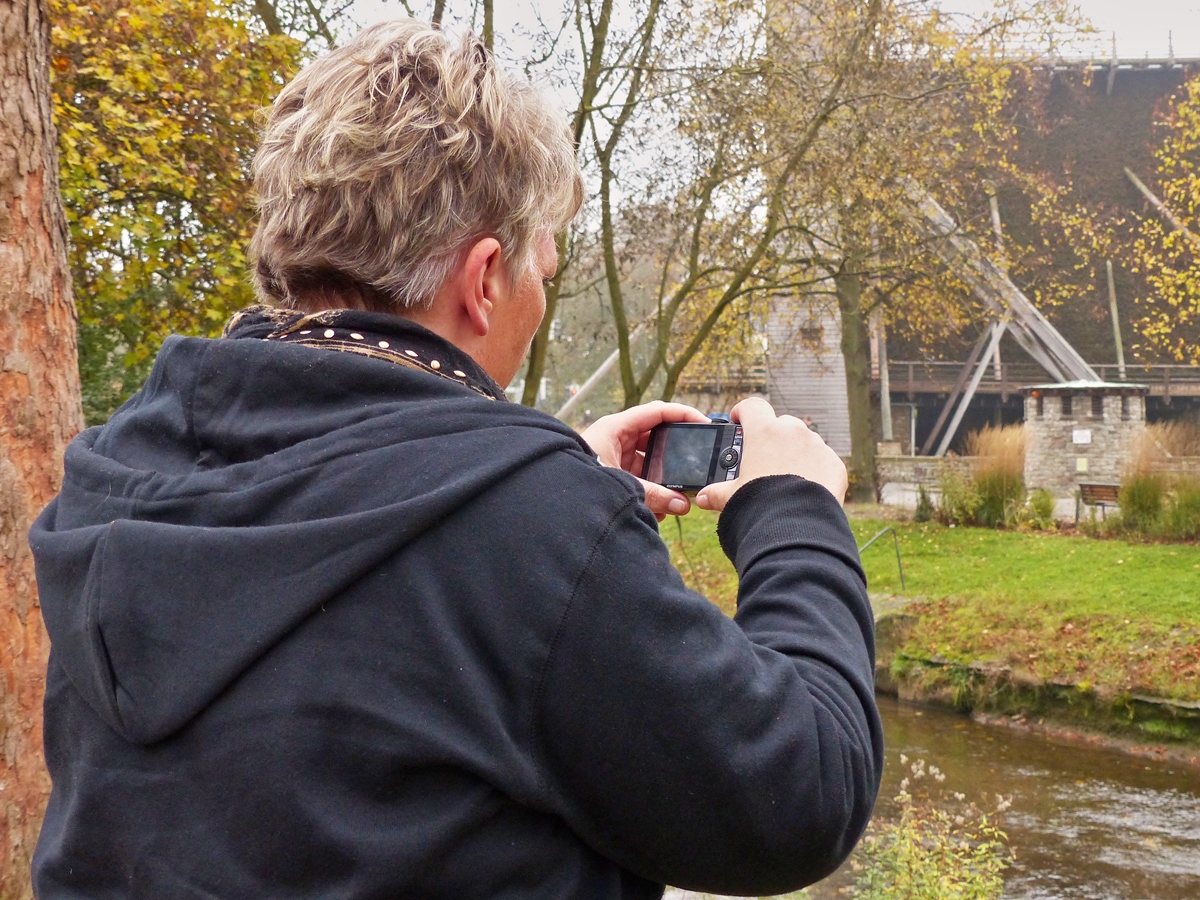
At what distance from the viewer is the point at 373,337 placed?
1069mm

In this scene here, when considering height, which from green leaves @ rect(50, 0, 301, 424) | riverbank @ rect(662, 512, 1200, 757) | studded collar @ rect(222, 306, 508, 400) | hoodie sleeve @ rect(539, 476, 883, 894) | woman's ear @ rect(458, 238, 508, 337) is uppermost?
green leaves @ rect(50, 0, 301, 424)

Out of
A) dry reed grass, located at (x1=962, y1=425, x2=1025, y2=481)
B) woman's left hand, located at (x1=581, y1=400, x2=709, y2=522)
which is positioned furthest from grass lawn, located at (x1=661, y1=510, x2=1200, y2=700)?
woman's left hand, located at (x1=581, y1=400, x2=709, y2=522)

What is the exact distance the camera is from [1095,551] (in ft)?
45.8

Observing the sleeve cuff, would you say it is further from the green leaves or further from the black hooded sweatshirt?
the green leaves

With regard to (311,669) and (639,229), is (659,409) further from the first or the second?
(639,229)

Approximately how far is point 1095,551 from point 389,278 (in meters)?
14.4

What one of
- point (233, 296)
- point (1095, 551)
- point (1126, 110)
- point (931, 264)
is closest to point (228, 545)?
point (233, 296)

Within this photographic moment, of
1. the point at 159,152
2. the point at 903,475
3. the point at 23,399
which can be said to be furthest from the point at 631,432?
the point at 903,475

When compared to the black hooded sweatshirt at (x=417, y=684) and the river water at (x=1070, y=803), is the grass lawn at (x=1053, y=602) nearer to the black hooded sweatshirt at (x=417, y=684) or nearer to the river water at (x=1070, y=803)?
the river water at (x=1070, y=803)

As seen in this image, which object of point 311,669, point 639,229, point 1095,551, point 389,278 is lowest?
point 1095,551

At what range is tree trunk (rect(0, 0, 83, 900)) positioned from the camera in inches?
116

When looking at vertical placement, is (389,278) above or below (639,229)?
below

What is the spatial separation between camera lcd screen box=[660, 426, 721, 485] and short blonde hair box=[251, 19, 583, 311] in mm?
340

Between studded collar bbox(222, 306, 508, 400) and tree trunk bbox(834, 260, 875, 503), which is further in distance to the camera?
tree trunk bbox(834, 260, 875, 503)
